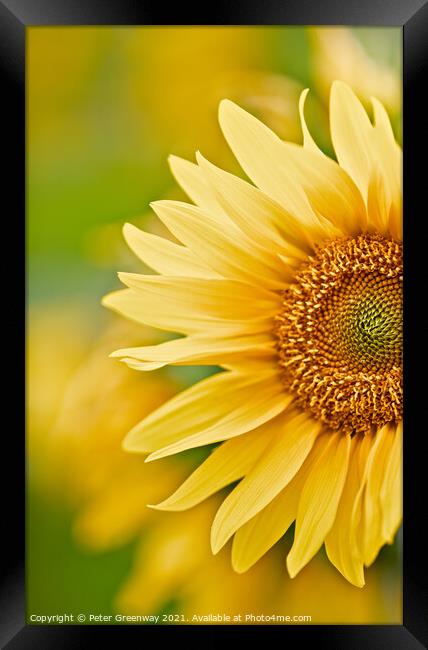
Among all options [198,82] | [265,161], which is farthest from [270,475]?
[198,82]

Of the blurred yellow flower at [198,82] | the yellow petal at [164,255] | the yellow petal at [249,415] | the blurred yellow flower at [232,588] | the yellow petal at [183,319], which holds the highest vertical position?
the blurred yellow flower at [198,82]

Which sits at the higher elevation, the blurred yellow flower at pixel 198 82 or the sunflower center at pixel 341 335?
the blurred yellow flower at pixel 198 82

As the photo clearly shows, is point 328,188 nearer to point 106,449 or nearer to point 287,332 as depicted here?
point 287,332

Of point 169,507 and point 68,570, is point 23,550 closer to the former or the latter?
point 68,570

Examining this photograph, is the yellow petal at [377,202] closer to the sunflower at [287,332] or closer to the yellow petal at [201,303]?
the sunflower at [287,332]

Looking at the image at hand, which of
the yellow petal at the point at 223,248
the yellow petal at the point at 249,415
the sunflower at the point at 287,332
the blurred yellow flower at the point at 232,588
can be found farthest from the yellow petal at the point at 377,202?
the blurred yellow flower at the point at 232,588

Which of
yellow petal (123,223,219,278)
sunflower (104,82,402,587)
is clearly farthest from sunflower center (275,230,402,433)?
yellow petal (123,223,219,278)

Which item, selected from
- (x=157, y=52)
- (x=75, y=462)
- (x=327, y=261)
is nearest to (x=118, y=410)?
(x=75, y=462)
